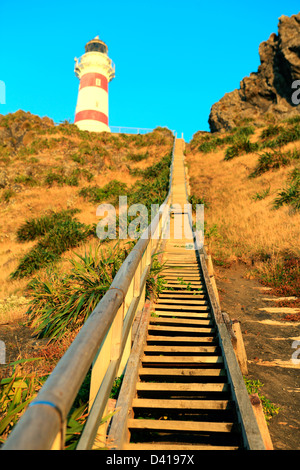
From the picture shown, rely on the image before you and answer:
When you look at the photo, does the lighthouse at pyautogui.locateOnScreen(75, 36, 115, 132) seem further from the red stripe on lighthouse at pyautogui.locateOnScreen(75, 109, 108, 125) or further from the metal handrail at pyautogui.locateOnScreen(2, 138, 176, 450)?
the metal handrail at pyautogui.locateOnScreen(2, 138, 176, 450)

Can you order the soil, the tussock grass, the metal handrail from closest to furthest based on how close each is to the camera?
the metal handrail → the soil → the tussock grass

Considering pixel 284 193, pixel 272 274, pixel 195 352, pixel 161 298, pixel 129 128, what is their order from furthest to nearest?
pixel 129 128, pixel 284 193, pixel 272 274, pixel 161 298, pixel 195 352

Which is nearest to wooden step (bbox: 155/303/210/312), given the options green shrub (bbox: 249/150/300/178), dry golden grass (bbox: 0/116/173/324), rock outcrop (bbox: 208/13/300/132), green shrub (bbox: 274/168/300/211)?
dry golden grass (bbox: 0/116/173/324)

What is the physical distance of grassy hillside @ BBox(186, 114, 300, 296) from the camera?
9.06m

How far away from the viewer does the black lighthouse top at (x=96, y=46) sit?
4356 centimetres

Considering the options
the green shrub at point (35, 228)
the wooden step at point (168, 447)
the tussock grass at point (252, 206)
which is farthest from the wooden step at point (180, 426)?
the green shrub at point (35, 228)

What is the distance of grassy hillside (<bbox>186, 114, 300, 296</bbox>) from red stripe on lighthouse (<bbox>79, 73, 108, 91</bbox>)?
21.1 metres

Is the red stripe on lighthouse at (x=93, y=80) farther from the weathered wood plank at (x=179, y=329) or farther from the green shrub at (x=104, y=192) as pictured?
the weathered wood plank at (x=179, y=329)

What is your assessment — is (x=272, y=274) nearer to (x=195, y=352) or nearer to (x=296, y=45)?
(x=195, y=352)

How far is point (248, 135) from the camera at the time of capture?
29.2 meters

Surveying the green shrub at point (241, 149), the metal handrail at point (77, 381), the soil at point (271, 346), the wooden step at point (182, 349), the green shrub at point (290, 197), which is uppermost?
the green shrub at point (241, 149)

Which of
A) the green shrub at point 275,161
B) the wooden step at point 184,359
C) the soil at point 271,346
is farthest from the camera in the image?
the green shrub at point 275,161

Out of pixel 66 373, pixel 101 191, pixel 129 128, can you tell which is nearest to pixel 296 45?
pixel 129 128
